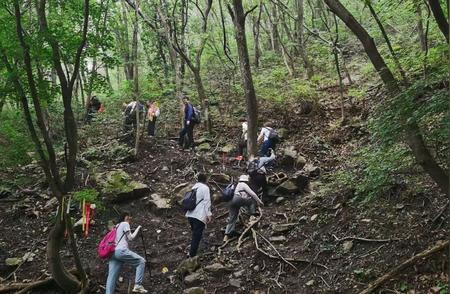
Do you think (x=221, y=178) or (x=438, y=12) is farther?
(x=221, y=178)

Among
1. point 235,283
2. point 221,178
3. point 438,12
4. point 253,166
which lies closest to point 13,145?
point 221,178

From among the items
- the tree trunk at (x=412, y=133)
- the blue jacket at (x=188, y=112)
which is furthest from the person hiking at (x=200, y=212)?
the blue jacket at (x=188, y=112)

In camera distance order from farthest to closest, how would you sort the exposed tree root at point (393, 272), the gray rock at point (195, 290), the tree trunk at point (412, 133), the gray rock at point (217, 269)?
the gray rock at point (217, 269), the gray rock at point (195, 290), the exposed tree root at point (393, 272), the tree trunk at point (412, 133)

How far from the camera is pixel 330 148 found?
1404 centimetres

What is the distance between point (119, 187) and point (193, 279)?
4645 mm

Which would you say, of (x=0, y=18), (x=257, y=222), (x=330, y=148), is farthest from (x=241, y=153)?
(x=0, y=18)

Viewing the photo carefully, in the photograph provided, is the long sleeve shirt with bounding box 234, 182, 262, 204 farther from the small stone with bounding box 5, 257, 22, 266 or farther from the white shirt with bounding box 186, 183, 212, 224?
the small stone with bounding box 5, 257, 22, 266

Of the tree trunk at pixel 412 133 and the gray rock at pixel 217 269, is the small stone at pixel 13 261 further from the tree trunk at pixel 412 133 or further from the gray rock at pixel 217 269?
the tree trunk at pixel 412 133

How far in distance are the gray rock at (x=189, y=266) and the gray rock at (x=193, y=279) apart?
6.9 inches

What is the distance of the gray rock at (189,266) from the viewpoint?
8734mm

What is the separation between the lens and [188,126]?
15289mm

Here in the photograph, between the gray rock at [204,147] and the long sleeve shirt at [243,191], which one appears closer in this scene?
the long sleeve shirt at [243,191]

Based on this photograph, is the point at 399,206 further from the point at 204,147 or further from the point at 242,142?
the point at 204,147

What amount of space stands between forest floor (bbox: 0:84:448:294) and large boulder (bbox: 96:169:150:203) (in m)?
0.22
